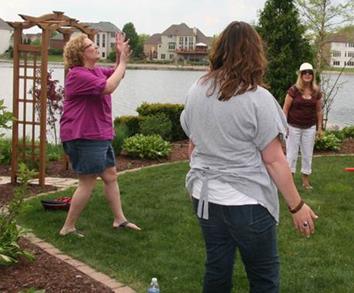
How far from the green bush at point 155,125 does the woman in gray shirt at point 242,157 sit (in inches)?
327

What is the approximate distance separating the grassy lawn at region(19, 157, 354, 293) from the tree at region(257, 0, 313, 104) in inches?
208

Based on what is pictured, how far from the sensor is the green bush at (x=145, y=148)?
32.1 feet

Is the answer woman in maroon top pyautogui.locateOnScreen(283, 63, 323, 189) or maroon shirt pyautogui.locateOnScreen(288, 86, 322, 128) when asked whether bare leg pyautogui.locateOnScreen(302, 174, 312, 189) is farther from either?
maroon shirt pyautogui.locateOnScreen(288, 86, 322, 128)

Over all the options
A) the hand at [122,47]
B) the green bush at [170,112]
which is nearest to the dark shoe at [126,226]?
the hand at [122,47]

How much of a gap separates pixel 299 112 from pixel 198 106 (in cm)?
472

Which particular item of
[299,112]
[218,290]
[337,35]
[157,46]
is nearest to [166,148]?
[299,112]

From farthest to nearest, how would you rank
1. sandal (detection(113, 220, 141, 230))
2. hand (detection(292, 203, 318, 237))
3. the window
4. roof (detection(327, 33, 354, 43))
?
the window → roof (detection(327, 33, 354, 43)) → sandal (detection(113, 220, 141, 230)) → hand (detection(292, 203, 318, 237))

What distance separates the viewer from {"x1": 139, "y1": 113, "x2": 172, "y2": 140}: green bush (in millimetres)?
11234

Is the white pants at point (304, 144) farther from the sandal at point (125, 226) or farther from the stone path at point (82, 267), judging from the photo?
the stone path at point (82, 267)

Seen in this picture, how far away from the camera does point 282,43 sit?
12.5m

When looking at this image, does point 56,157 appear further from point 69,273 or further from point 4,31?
point 4,31

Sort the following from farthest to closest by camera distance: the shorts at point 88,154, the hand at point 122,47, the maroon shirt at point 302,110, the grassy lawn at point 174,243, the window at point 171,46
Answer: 1. the window at point 171,46
2. the maroon shirt at point 302,110
3. the shorts at point 88,154
4. the hand at point 122,47
5. the grassy lawn at point 174,243

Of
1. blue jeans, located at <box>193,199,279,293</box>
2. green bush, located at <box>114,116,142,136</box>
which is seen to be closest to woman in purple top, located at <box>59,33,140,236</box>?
blue jeans, located at <box>193,199,279,293</box>

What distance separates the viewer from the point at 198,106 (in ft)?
9.49
